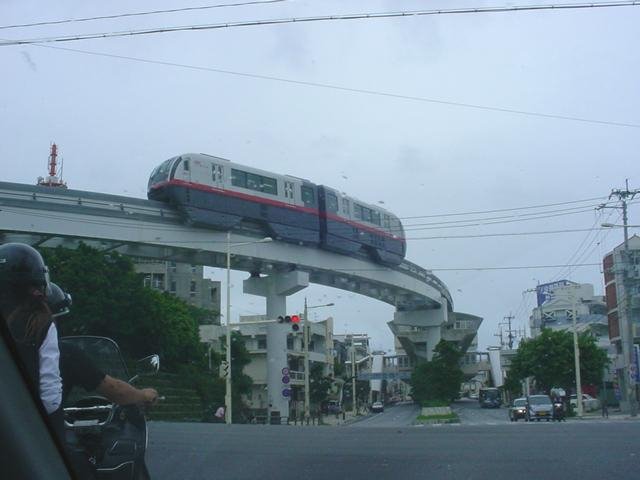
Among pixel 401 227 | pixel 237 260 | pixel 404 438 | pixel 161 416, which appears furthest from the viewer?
pixel 401 227

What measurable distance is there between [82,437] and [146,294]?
2098cm

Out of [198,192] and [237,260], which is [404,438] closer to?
[198,192]

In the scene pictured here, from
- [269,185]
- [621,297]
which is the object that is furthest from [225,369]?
[621,297]

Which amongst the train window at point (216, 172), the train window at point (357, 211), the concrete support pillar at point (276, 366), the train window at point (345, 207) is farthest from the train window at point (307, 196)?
the concrete support pillar at point (276, 366)

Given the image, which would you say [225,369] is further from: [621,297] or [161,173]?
[621,297]

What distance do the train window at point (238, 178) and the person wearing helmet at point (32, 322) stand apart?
98.6 ft

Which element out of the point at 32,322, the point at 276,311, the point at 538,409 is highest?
the point at 276,311

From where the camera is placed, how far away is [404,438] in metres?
9.71

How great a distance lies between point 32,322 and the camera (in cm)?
385

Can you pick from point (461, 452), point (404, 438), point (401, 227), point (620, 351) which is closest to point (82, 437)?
point (461, 452)

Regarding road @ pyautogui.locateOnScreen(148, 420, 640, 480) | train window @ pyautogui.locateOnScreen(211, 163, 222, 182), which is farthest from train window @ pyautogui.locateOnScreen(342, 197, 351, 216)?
road @ pyautogui.locateOnScreen(148, 420, 640, 480)

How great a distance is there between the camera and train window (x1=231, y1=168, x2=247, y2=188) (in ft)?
111

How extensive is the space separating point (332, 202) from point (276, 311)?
6.38 meters

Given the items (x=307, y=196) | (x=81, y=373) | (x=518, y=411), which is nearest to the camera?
(x=81, y=373)
